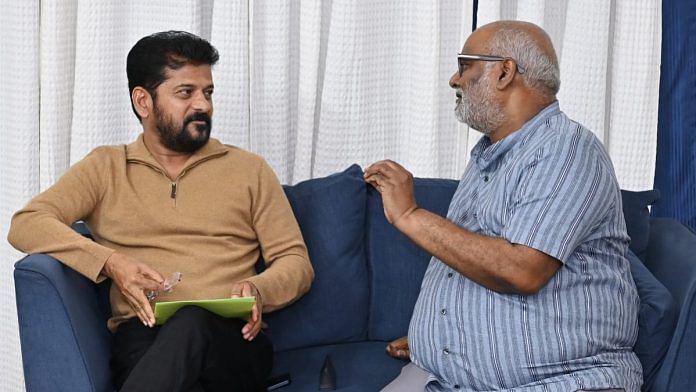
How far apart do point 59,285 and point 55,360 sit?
0.53 feet

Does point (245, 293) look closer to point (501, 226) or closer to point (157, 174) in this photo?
point (157, 174)

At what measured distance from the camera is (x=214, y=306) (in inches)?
87.2

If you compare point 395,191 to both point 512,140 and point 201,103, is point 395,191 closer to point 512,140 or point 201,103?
point 512,140

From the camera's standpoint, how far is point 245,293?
234 cm

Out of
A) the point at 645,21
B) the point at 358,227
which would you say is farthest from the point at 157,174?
the point at 645,21

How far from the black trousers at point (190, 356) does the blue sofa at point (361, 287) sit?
68 millimetres

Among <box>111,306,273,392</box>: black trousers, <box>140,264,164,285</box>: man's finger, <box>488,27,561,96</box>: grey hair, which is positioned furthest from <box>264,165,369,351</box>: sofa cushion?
<box>488,27,561,96</box>: grey hair

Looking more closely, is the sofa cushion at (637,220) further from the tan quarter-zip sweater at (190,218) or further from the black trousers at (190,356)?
the black trousers at (190,356)

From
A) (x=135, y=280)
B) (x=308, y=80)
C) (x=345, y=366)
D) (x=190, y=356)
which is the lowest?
(x=345, y=366)

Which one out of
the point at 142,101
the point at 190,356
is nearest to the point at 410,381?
the point at 190,356

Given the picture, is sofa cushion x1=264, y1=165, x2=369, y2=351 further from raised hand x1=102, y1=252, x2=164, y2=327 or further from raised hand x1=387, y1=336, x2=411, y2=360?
raised hand x1=102, y1=252, x2=164, y2=327

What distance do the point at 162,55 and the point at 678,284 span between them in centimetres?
137

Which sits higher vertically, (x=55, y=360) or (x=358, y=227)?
(x=358, y=227)

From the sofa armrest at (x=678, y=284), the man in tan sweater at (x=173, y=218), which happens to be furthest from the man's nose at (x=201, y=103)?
the sofa armrest at (x=678, y=284)
